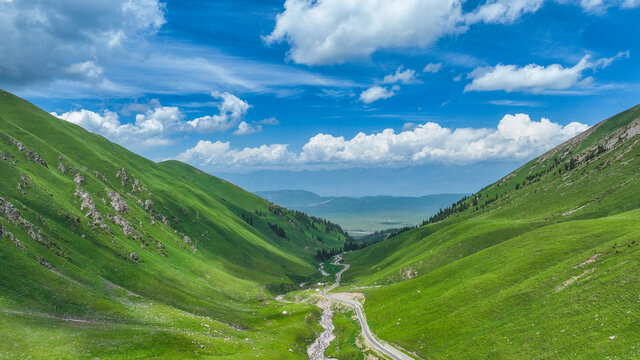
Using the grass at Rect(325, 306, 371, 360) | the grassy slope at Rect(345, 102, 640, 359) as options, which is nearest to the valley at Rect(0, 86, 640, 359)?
the grassy slope at Rect(345, 102, 640, 359)

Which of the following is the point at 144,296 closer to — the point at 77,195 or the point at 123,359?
the point at 123,359

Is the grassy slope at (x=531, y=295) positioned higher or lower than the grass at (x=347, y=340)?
higher

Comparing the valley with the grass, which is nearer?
the valley

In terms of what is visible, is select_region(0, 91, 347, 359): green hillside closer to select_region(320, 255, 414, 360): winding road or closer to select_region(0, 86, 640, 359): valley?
Answer: select_region(0, 86, 640, 359): valley

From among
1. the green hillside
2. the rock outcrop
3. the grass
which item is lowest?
the grass

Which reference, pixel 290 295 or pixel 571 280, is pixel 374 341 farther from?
pixel 290 295

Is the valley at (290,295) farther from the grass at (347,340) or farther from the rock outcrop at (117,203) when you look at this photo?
the rock outcrop at (117,203)

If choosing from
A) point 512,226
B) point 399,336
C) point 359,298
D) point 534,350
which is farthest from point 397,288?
point 534,350

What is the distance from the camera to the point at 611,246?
6812cm

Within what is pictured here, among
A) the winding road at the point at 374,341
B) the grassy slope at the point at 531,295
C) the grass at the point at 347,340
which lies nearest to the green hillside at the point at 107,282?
the grass at the point at 347,340

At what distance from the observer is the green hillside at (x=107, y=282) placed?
58.4m

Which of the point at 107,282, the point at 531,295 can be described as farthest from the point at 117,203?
the point at 531,295

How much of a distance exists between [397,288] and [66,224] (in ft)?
384

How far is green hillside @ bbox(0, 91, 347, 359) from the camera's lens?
192 ft
